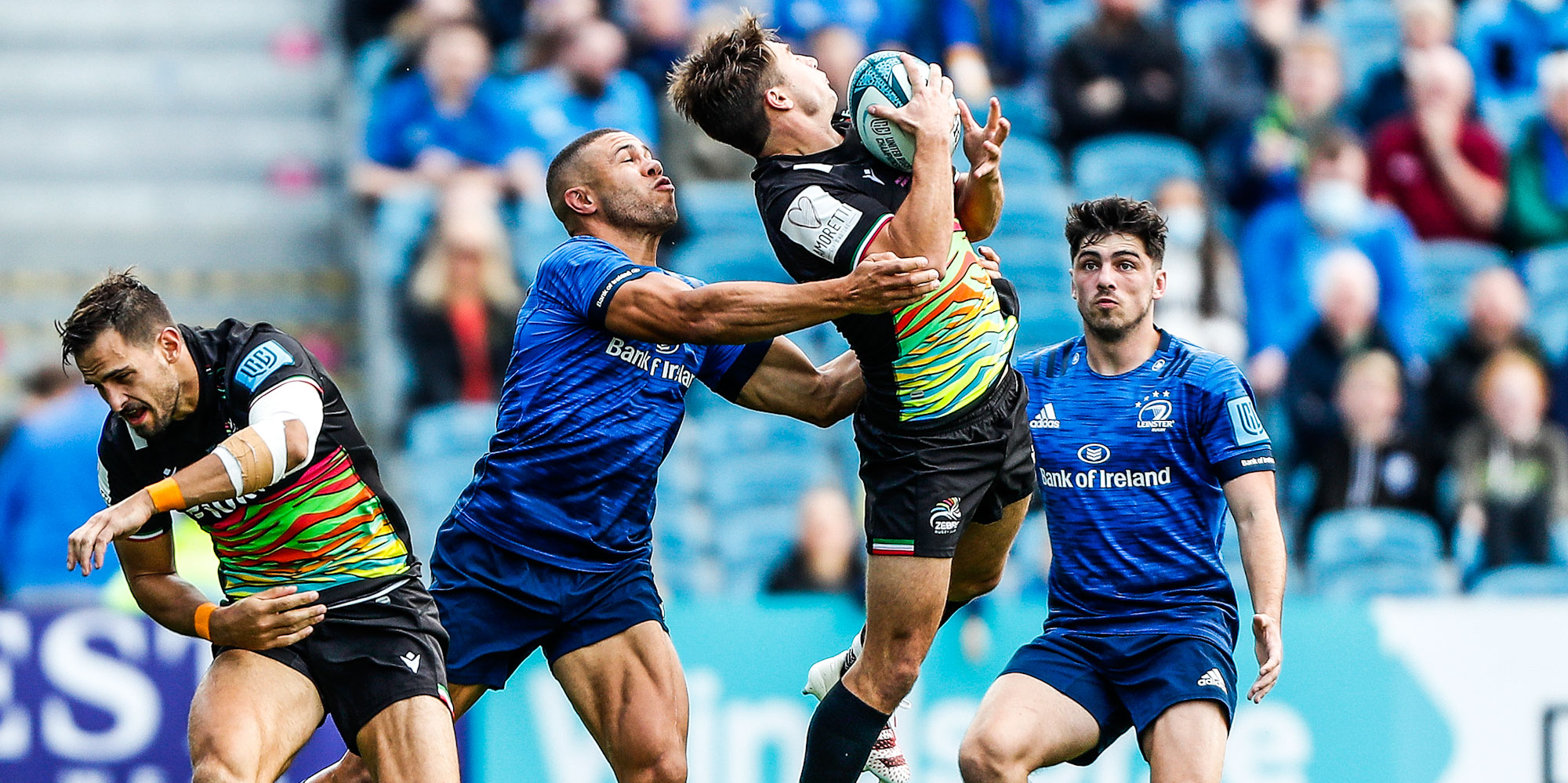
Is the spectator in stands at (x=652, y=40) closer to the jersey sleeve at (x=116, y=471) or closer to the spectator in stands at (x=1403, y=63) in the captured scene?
the spectator in stands at (x=1403, y=63)

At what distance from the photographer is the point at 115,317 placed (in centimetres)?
549

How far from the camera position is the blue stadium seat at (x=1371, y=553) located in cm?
1023

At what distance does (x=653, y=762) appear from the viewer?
600cm

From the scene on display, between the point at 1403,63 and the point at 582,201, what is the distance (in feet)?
27.6

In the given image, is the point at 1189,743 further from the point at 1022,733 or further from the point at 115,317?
the point at 115,317

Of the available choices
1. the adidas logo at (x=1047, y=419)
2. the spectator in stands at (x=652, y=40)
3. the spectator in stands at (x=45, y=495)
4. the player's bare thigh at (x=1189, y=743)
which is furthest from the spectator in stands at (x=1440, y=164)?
the spectator in stands at (x=45, y=495)

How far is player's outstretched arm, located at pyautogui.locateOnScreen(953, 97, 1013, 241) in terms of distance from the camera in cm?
568

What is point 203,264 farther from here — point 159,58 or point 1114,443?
point 1114,443

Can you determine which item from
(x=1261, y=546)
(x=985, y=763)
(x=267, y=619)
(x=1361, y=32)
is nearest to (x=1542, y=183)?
(x=1361, y=32)

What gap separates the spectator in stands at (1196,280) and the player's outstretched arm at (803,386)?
4.95 metres

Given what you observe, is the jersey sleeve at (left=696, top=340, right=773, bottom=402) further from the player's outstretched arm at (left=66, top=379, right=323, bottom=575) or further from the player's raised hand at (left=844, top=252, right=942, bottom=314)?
the player's outstretched arm at (left=66, top=379, right=323, bottom=575)

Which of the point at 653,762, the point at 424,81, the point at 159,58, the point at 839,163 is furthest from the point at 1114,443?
the point at 159,58

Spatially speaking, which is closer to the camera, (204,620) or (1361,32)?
(204,620)

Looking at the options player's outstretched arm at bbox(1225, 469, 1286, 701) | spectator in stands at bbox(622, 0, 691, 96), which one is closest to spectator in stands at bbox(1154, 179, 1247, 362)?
spectator in stands at bbox(622, 0, 691, 96)
